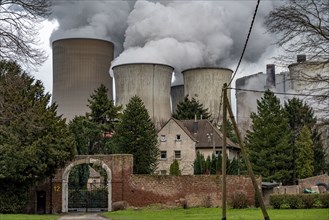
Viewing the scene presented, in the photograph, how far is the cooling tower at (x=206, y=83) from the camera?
208 ft

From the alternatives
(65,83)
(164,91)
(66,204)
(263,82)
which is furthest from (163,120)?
(66,204)

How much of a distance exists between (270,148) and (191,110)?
59.5 ft

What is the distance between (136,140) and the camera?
1973 inches

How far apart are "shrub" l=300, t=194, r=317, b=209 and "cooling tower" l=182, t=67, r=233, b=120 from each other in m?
29.3

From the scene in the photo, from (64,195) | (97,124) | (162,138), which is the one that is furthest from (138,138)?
(64,195)

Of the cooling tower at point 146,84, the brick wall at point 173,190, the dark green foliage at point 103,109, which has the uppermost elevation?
the cooling tower at point 146,84

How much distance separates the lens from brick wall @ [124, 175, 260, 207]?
36969 millimetres

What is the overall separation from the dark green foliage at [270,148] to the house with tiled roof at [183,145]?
704cm

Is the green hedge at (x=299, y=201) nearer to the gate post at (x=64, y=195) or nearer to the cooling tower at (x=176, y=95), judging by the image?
the gate post at (x=64, y=195)

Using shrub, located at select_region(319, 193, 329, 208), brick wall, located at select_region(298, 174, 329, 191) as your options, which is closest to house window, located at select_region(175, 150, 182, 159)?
brick wall, located at select_region(298, 174, 329, 191)

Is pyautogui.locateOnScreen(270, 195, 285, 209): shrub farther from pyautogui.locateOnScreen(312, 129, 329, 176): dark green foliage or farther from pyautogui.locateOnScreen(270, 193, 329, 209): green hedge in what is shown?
pyautogui.locateOnScreen(312, 129, 329, 176): dark green foliage

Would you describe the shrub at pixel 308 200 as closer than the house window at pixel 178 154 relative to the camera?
Yes

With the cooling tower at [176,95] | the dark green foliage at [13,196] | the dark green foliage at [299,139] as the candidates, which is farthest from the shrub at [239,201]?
the cooling tower at [176,95]

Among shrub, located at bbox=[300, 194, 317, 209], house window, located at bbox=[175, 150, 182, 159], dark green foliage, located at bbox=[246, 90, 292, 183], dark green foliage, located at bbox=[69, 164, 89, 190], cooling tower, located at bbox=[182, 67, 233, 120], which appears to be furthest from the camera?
Result: cooling tower, located at bbox=[182, 67, 233, 120]
